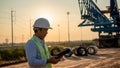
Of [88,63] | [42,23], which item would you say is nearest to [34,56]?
[42,23]

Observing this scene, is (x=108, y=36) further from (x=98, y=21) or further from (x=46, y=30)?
(x=46, y=30)

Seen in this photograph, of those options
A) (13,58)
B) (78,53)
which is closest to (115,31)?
(78,53)

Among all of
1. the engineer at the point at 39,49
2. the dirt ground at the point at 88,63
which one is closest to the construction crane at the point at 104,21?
the dirt ground at the point at 88,63

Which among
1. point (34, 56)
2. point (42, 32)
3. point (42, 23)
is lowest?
point (34, 56)

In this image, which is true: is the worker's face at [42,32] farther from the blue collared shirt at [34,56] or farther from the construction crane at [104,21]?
the construction crane at [104,21]

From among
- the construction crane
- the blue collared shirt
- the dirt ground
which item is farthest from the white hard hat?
the construction crane

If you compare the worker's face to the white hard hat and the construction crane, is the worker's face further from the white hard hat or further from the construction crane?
the construction crane

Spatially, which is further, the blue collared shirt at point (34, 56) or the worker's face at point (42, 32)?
the worker's face at point (42, 32)

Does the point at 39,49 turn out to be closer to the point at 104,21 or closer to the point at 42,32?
the point at 42,32

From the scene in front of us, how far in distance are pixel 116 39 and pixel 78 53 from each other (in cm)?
3987

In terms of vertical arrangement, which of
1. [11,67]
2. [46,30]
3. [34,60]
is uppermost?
[46,30]

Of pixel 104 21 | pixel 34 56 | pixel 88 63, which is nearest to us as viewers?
pixel 34 56

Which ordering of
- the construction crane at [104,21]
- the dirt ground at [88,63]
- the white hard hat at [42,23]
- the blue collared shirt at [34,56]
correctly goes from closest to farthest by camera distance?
the blue collared shirt at [34,56] < the white hard hat at [42,23] < the dirt ground at [88,63] < the construction crane at [104,21]

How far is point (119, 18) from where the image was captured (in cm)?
8500
